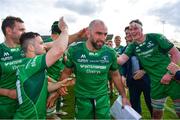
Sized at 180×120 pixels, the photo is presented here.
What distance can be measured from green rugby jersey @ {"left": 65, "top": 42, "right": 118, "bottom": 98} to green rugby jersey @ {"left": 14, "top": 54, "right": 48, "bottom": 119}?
1322 mm

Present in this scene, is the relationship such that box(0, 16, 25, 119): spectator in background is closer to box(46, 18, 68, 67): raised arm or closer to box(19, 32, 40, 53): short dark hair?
box(19, 32, 40, 53): short dark hair

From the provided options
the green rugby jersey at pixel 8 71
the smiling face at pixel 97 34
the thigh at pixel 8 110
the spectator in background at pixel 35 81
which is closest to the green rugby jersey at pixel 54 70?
the green rugby jersey at pixel 8 71

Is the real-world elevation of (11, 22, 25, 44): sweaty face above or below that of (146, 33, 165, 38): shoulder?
above

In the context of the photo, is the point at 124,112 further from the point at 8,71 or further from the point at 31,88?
the point at 8,71

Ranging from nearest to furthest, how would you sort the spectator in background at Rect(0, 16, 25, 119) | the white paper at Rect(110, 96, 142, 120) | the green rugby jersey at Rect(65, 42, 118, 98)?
the white paper at Rect(110, 96, 142, 120)
the green rugby jersey at Rect(65, 42, 118, 98)
the spectator in background at Rect(0, 16, 25, 119)

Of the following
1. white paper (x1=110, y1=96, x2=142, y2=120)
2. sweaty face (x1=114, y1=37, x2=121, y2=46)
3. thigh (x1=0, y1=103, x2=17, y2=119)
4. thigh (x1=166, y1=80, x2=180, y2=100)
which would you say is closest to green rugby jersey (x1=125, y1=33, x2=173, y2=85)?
thigh (x1=166, y1=80, x2=180, y2=100)

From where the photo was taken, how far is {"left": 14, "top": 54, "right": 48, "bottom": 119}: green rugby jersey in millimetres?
5305

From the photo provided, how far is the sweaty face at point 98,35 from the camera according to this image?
21.1 ft

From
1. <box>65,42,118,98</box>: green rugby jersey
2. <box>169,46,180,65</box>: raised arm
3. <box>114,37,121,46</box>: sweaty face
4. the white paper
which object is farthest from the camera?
<box>114,37,121,46</box>: sweaty face

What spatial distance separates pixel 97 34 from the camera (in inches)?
255

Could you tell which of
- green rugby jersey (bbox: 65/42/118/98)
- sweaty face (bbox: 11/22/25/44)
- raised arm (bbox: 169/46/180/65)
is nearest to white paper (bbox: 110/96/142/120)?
green rugby jersey (bbox: 65/42/118/98)

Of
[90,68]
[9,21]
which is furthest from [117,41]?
[90,68]

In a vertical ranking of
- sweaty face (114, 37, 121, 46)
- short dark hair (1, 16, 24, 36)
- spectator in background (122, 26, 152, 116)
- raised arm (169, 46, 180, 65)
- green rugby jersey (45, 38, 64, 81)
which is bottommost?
spectator in background (122, 26, 152, 116)

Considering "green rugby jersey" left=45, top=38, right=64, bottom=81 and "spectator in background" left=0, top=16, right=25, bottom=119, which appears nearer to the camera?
"spectator in background" left=0, top=16, right=25, bottom=119
